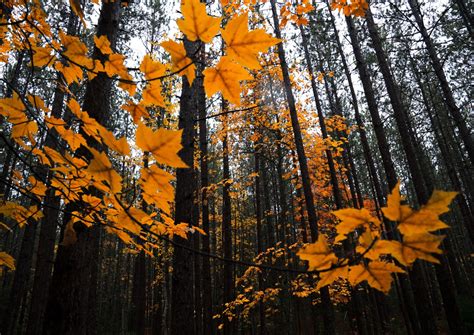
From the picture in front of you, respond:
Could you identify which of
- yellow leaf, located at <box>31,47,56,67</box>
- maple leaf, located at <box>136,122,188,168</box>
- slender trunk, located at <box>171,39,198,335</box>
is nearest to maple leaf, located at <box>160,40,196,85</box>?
maple leaf, located at <box>136,122,188,168</box>

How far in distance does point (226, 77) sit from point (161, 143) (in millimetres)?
265

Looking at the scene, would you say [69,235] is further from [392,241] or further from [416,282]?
[416,282]

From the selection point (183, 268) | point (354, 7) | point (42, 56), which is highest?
point (354, 7)

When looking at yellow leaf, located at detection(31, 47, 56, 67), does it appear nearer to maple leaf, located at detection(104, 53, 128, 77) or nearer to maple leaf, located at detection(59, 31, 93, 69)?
maple leaf, located at detection(59, 31, 93, 69)

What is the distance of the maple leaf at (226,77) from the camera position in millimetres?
744

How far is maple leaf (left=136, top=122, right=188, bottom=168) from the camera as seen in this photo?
2.05 feet

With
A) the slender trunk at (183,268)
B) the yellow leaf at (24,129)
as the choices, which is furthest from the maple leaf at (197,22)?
the slender trunk at (183,268)

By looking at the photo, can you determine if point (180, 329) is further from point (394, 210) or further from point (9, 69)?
point (9, 69)

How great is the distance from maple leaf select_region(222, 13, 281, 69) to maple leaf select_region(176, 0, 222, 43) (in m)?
0.04

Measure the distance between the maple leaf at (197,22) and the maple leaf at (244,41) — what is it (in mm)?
37

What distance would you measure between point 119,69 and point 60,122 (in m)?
0.30

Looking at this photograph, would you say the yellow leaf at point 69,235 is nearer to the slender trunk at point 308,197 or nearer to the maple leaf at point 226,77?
the maple leaf at point 226,77

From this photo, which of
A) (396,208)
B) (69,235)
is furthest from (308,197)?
(396,208)

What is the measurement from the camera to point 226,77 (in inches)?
30.1
